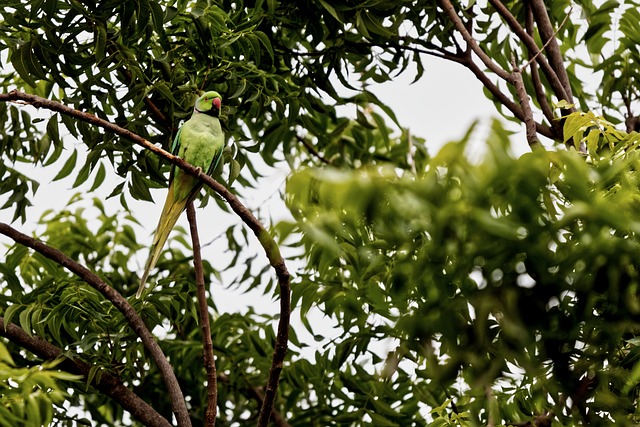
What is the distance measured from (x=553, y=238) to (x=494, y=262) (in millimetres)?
106

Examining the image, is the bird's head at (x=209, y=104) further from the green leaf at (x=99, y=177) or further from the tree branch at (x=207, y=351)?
the green leaf at (x=99, y=177)

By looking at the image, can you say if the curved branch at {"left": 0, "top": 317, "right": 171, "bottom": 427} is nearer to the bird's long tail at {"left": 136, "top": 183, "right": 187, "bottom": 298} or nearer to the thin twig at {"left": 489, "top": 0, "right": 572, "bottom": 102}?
the bird's long tail at {"left": 136, "top": 183, "right": 187, "bottom": 298}

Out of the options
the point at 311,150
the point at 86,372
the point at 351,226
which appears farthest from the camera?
the point at 311,150

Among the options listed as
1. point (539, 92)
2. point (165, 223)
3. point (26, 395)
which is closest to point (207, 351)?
point (165, 223)

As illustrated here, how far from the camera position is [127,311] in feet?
9.09

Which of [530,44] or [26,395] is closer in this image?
[26,395]

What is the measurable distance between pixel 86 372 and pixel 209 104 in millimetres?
1003

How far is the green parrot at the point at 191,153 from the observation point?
303cm

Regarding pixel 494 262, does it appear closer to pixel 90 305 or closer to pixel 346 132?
pixel 90 305

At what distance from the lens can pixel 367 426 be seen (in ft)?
11.3

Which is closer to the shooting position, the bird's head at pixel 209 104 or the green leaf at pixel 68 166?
the bird's head at pixel 209 104

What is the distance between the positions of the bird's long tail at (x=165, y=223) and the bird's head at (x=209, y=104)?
29 centimetres

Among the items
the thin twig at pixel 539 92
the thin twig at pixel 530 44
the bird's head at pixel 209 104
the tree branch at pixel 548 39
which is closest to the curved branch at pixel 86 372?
the bird's head at pixel 209 104

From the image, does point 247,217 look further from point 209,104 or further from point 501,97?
point 501,97
